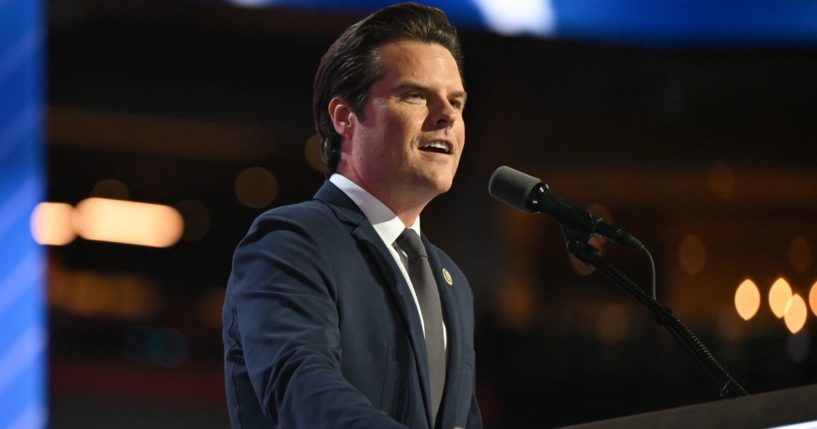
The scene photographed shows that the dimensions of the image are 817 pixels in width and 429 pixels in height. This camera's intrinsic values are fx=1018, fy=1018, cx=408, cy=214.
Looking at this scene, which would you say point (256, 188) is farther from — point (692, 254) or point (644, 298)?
point (692, 254)

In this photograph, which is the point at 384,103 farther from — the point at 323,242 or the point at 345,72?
the point at 323,242

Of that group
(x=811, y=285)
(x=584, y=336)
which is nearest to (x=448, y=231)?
(x=584, y=336)

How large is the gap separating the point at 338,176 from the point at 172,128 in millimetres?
2912

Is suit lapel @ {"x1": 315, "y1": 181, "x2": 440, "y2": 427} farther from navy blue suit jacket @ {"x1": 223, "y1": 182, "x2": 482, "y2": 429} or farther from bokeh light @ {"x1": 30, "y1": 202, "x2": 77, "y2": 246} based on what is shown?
bokeh light @ {"x1": 30, "y1": 202, "x2": 77, "y2": 246}

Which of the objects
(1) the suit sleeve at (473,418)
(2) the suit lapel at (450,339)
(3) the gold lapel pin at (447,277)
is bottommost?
(1) the suit sleeve at (473,418)

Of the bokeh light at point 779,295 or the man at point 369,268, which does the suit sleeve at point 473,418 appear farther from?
the bokeh light at point 779,295

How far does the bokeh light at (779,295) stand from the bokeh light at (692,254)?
482mm

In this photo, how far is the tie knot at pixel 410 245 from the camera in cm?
129

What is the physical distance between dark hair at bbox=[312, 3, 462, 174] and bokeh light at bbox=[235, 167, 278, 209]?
8.68ft

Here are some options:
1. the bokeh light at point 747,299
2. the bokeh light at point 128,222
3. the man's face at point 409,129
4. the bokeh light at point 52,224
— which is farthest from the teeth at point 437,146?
the bokeh light at point 747,299

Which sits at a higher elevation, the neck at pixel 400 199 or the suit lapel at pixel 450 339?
the neck at pixel 400 199

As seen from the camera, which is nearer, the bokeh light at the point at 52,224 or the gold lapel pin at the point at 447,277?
the gold lapel pin at the point at 447,277

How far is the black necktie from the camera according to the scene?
1.24 metres

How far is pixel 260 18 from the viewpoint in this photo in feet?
13.3
